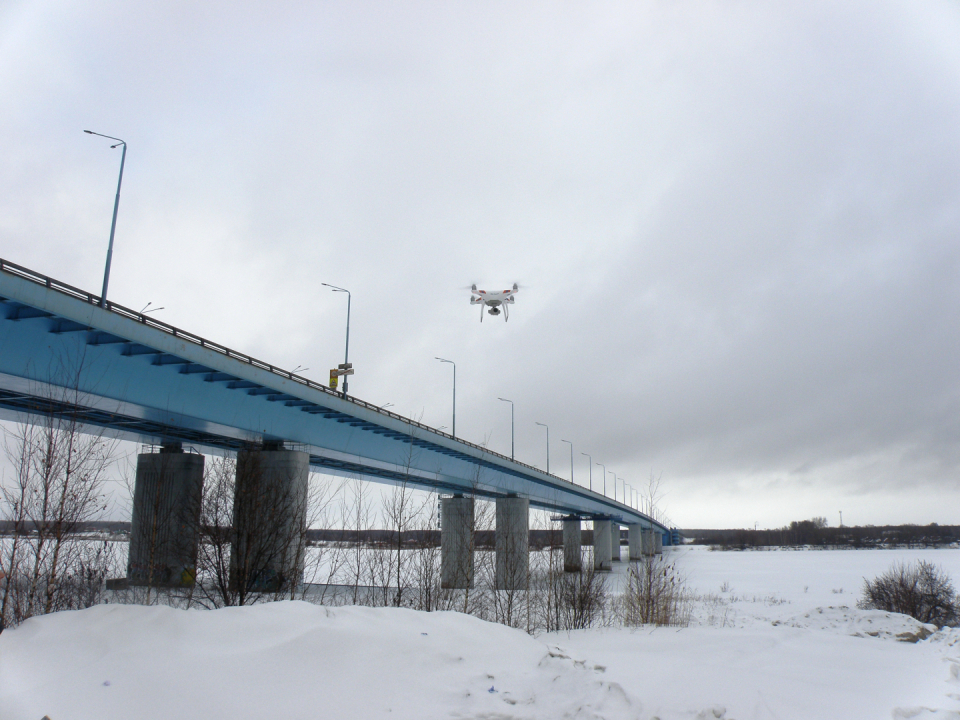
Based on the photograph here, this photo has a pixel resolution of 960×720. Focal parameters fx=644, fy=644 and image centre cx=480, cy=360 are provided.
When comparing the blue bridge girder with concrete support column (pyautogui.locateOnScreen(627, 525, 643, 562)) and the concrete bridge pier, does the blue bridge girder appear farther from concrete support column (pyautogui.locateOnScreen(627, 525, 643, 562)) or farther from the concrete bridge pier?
concrete support column (pyautogui.locateOnScreen(627, 525, 643, 562))

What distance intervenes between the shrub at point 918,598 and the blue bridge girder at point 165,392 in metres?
17.6

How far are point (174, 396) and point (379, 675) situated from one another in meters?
23.4

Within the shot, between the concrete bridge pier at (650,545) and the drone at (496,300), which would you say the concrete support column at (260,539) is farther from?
the drone at (496,300)

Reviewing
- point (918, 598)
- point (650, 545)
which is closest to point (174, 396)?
point (650, 545)

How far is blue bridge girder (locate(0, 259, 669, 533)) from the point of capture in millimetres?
22250

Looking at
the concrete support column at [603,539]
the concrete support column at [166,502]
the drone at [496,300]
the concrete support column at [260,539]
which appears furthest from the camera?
the concrete support column at [603,539]

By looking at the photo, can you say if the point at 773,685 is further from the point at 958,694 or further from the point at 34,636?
the point at 34,636

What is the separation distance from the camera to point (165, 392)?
29.0 meters

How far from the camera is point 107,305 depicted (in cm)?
2389

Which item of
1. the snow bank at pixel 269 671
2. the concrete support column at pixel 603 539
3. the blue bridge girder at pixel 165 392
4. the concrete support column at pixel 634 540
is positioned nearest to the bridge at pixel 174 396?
the blue bridge girder at pixel 165 392

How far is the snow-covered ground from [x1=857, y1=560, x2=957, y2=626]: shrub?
91.1 feet

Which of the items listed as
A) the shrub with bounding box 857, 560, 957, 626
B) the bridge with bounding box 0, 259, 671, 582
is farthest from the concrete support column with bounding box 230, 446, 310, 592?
the shrub with bounding box 857, 560, 957, 626

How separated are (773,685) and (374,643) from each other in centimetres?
684

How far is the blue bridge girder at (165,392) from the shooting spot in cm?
2225
